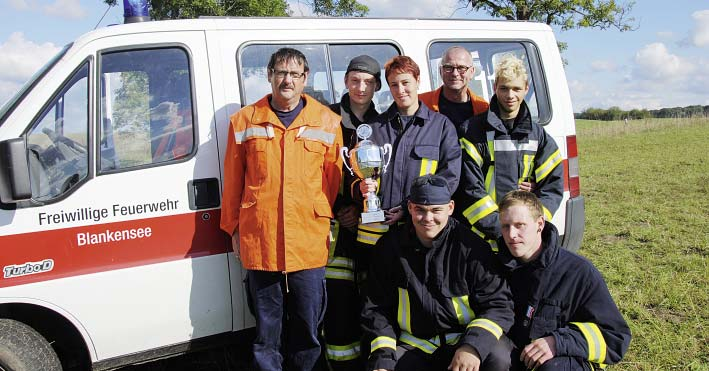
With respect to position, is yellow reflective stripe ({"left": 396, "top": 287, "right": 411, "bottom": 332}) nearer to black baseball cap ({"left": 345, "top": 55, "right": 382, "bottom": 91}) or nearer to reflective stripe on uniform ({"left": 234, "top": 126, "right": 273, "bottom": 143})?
reflective stripe on uniform ({"left": 234, "top": 126, "right": 273, "bottom": 143})

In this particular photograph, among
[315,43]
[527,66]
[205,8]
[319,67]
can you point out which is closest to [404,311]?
[319,67]

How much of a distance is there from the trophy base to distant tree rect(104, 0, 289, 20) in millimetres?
9347

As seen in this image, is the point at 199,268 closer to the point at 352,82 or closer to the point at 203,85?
the point at 203,85

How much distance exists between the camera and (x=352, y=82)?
10.3ft

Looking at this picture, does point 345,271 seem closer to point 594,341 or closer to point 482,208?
point 482,208

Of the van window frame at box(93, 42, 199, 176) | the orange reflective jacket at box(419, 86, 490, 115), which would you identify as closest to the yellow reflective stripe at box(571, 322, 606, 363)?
the orange reflective jacket at box(419, 86, 490, 115)

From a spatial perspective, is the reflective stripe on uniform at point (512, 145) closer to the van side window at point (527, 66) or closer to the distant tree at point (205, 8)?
the van side window at point (527, 66)

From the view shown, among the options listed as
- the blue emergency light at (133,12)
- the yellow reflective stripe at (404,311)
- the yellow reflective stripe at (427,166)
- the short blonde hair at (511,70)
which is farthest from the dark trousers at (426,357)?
the blue emergency light at (133,12)

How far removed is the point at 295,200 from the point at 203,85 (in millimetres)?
897

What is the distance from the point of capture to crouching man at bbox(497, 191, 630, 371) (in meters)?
2.73

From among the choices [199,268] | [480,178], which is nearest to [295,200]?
[199,268]

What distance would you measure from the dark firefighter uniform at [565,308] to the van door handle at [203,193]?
1636 mm

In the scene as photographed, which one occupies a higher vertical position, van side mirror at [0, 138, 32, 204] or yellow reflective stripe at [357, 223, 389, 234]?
van side mirror at [0, 138, 32, 204]

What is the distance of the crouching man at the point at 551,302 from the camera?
273cm
